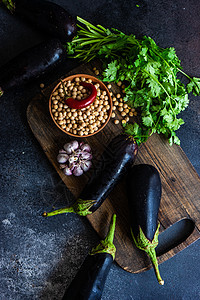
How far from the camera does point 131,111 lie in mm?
1825

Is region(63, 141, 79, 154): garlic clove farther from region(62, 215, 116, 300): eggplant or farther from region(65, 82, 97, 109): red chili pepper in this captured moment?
region(62, 215, 116, 300): eggplant

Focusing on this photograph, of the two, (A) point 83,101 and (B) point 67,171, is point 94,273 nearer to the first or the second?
(B) point 67,171

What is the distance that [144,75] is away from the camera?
167 centimetres

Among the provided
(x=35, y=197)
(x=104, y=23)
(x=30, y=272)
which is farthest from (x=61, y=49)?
(x=30, y=272)

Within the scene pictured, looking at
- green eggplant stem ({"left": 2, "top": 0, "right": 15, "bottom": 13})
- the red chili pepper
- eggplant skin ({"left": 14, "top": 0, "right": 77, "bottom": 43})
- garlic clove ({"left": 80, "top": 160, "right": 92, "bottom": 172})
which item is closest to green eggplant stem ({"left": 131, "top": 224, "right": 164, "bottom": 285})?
garlic clove ({"left": 80, "top": 160, "right": 92, "bottom": 172})

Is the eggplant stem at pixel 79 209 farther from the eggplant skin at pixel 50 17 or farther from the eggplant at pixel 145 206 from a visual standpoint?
the eggplant skin at pixel 50 17

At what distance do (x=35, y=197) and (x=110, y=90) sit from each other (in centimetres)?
90

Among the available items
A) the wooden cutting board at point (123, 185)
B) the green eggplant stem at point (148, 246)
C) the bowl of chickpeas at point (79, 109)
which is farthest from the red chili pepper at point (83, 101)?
the green eggplant stem at point (148, 246)

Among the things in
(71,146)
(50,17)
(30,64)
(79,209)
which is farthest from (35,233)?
(50,17)

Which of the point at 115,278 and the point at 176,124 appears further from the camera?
the point at 115,278

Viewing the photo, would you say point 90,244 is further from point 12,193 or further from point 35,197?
point 12,193

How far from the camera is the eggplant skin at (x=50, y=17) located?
1.73m

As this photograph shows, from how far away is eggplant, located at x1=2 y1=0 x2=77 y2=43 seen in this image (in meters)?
1.73

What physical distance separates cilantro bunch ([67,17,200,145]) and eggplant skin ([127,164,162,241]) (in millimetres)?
234
